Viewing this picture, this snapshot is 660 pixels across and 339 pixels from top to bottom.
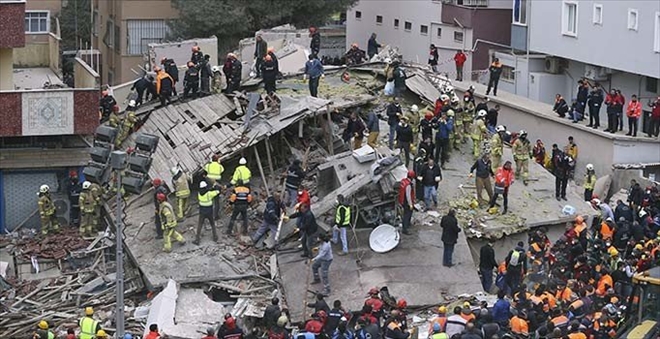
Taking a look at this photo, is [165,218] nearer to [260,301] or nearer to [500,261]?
[260,301]

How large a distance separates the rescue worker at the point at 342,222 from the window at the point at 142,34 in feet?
107

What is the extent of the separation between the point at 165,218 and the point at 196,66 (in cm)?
776

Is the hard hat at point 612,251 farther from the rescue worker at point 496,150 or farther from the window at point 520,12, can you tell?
the window at point 520,12

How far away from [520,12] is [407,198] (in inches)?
973

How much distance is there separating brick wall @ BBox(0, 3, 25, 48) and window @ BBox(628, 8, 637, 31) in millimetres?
20782

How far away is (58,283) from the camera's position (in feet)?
110

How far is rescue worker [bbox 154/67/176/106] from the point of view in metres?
39.6

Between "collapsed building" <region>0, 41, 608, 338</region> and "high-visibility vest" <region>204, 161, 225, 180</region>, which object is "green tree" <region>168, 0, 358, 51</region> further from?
"high-visibility vest" <region>204, 161, 225, 180</region>

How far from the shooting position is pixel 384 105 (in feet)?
134

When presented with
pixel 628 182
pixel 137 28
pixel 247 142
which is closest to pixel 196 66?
pixel 247 142

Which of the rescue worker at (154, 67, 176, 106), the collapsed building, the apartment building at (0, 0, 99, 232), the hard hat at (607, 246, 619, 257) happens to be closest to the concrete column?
the apartment building at (0, 0, 99, 232)

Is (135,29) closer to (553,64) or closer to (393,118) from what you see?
(553,64)

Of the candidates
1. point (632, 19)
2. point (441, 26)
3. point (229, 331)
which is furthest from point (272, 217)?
point (441, 26)

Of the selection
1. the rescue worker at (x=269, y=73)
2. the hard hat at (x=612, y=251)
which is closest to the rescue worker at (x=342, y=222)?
the hard hat at (x=612, y=251)
